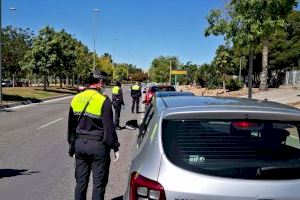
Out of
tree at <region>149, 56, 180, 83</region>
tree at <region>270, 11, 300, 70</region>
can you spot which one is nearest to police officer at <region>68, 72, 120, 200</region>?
tree at <region>270, 11, 300, 70</region>

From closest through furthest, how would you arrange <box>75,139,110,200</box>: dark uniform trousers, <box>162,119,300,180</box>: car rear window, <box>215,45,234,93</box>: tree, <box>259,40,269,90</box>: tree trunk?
1. <box>162,119,300,180</box>: car rear window
2. <box>75,139,110,200</box>: dark uniform trousers
3. <box>259,40,269,90</box>: tree trunk
4. <box>215,45,234,93</box>: tree

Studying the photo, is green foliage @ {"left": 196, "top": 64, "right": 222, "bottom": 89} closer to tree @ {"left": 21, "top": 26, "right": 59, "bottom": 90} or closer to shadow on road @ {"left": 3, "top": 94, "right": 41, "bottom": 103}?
tree @ {"left": 21, "top": 26, "right": 59, "bottom": 90}

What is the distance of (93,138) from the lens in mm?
5699

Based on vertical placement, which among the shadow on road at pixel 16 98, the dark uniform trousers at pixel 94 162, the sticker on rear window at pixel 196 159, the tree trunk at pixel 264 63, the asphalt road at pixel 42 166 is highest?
the tree trunk at pixel 264 63

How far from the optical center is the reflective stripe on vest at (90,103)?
5.76m

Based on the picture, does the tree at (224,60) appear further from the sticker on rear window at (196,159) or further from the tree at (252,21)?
the sticker on rear window at (196,159)

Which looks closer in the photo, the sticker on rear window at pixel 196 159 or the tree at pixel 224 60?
the sticker on rear window at pixel 196 159

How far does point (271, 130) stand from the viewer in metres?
4.09

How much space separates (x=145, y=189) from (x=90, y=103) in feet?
7.54

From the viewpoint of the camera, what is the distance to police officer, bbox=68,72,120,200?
5656 millimetres

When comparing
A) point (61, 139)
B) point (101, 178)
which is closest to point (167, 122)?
point (101, 178)

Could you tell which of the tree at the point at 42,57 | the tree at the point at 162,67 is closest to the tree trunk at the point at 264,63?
the tree at the point at 42,57

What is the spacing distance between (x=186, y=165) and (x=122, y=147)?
953 cm

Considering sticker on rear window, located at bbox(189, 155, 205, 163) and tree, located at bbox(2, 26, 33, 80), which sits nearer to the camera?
sticker on rear window, located at bbox(189, 155, 205, 163)
